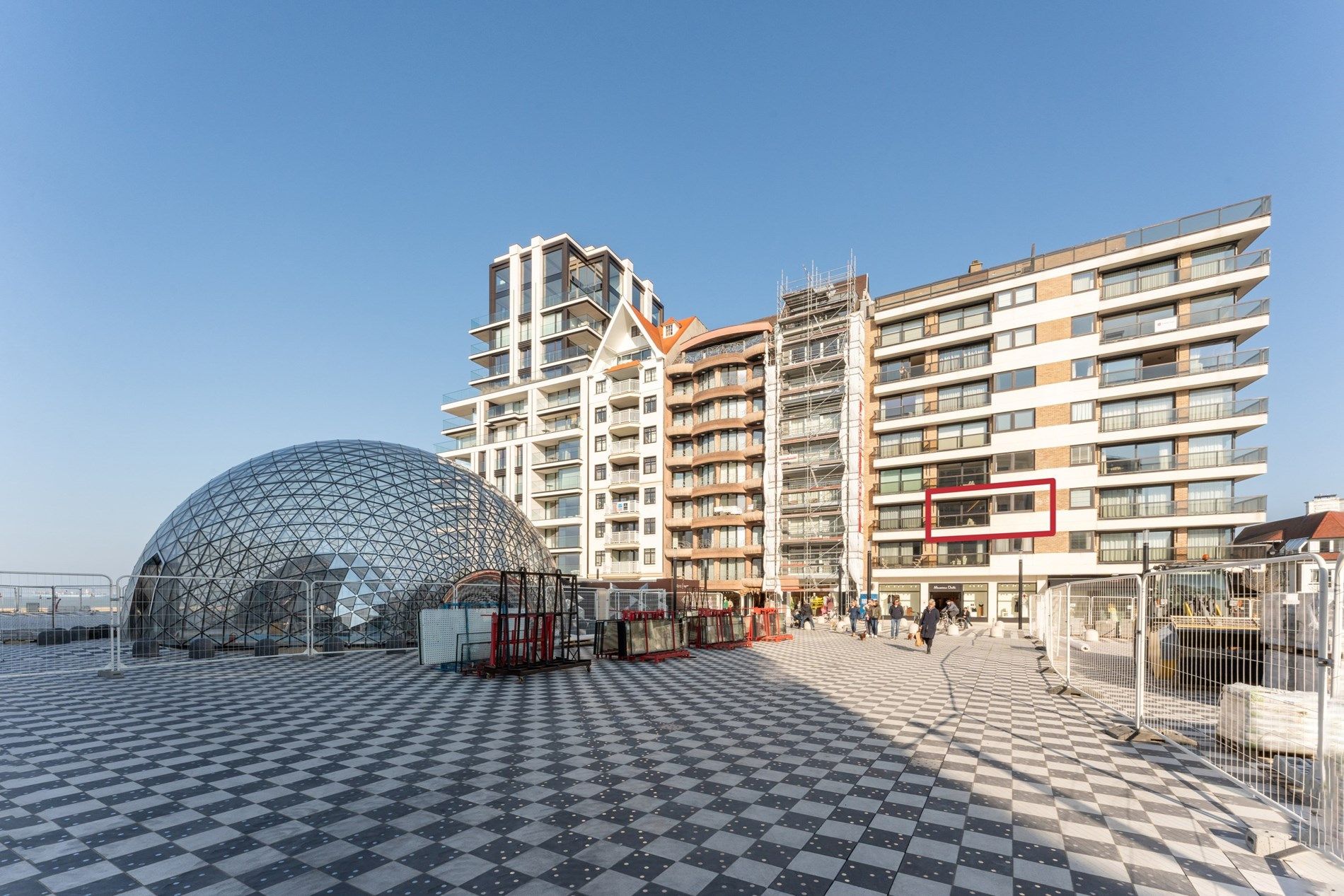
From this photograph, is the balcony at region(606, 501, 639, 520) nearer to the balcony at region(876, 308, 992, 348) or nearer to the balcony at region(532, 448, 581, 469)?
the balcony at region(532, 448, 581, 469)

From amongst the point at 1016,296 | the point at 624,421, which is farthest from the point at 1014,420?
the point at 624,421

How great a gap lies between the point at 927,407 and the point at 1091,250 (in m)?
14.8

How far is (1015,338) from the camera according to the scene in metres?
41.8

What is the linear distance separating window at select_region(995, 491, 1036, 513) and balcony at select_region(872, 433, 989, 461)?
4.04 metres

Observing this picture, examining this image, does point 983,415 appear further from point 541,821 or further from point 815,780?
point 541,821

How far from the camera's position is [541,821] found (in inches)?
227

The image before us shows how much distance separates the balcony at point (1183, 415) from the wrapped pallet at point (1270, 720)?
3651 cm

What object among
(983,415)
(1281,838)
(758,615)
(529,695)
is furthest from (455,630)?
(983,415)

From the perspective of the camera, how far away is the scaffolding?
44875 millimetres

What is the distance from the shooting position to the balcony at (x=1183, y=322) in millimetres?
34969

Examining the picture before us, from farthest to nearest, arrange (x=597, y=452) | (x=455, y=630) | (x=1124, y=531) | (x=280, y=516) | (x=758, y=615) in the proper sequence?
(x=597, y=452)
(x=1124, y=531)
(x=758, y=615)
(x=280, y=516)
(x=455, y=630)

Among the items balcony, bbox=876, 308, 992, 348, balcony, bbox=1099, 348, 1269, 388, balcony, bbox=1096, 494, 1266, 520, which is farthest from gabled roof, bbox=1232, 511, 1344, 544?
balcony, bbox=876, 308, 992, 348

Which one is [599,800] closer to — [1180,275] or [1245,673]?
[1245,673]

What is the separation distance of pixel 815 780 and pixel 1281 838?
421 cm
